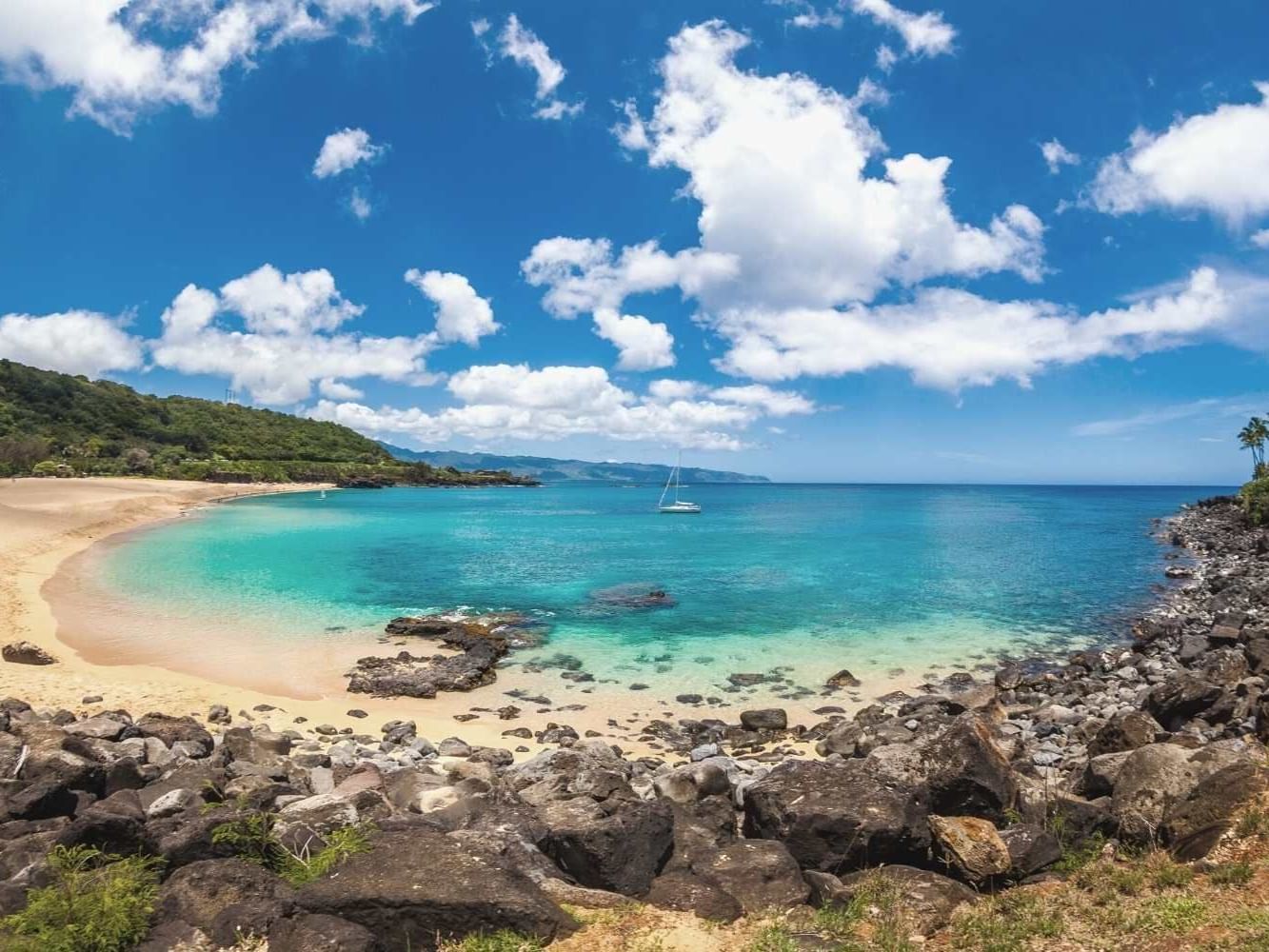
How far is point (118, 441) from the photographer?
149875mm

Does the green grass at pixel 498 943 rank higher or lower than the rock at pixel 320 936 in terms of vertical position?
lower

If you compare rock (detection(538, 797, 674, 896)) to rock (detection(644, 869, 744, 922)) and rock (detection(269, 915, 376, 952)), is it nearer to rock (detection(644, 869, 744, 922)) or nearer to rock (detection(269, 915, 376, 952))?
rock (detection(644, 869, 744, 922))

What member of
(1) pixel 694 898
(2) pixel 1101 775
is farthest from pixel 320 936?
(2) pixel 1101 775

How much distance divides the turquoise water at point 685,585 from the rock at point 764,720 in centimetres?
421

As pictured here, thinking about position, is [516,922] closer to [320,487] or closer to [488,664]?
[488,664]

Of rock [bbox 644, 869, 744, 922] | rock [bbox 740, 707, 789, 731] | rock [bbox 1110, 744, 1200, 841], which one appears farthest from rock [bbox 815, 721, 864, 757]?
rock [bbox 644, 869, 744, 922]

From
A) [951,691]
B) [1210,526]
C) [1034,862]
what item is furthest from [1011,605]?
[1210,526]

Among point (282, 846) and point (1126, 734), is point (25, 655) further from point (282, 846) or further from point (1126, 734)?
point (1126, 734)

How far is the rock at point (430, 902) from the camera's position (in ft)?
22.4

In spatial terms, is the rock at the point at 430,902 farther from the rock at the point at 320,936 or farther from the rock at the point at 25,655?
the rock at the point at 25,655

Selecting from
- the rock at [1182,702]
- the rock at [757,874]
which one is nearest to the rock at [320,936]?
the rock at [757,874]

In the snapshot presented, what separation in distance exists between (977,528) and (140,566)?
90860 millimetres

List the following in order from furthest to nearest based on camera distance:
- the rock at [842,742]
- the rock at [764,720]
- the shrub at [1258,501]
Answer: the shrub at [1258,501] → the rock at [764,720] → the rock at [842,742]

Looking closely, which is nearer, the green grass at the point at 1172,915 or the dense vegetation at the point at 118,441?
the green grass at the point at 1172,915
